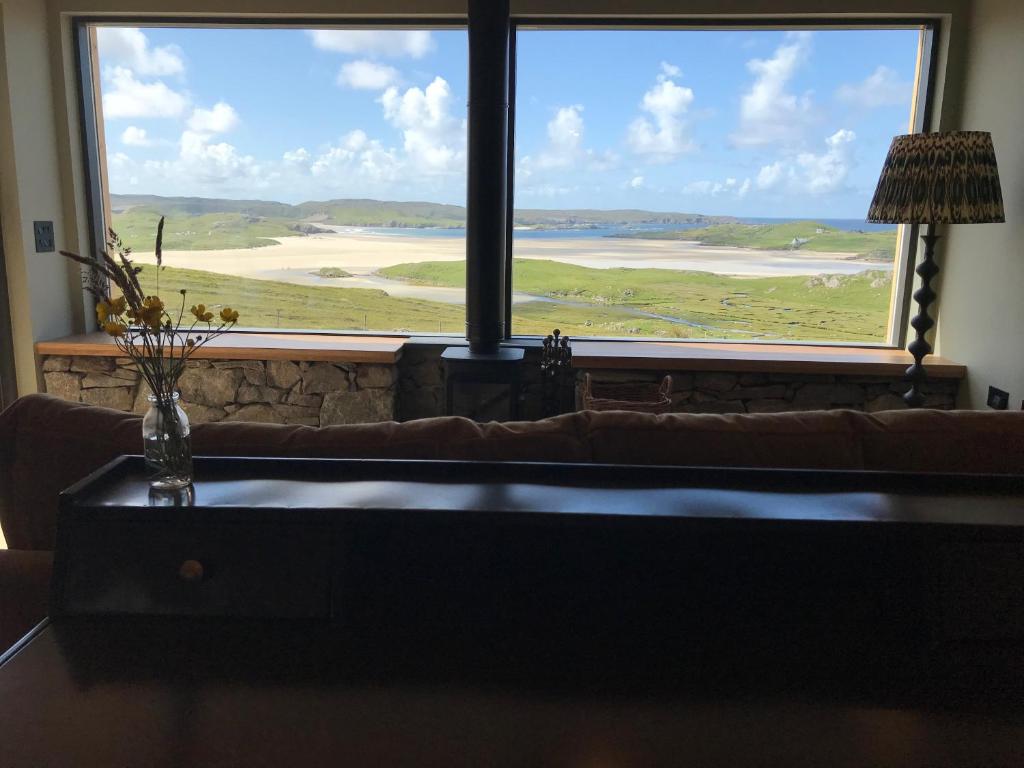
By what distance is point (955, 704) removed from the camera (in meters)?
0.82

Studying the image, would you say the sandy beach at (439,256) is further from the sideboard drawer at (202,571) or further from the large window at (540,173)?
the sideboard drawer at (202,571)

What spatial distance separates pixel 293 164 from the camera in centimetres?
418

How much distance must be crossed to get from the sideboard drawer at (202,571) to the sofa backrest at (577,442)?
1.03 feet

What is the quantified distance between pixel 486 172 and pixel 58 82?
2379 millimetres

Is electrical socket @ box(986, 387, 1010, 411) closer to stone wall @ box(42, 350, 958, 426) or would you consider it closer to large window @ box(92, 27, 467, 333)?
stone wall @ box(42, 350, 958, 426)

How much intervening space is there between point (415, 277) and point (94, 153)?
6.11ft

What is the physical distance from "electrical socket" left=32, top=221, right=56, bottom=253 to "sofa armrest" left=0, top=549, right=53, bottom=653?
10.2ft

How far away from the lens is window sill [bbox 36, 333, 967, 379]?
355cm

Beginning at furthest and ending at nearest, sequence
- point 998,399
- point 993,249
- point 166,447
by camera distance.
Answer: point 993,249 < point 998,399 < point 166,447

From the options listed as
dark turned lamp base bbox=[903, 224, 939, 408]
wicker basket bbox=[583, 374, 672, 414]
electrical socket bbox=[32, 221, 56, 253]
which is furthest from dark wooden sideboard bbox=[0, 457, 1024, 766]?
electrical socket bbox=[32, 221, 56, 253]

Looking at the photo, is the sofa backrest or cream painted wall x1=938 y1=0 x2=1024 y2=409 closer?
the sofa backrest

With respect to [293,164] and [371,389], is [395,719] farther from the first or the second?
[293,164]

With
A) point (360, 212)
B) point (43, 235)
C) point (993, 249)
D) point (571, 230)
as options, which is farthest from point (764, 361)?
point (43, 235)

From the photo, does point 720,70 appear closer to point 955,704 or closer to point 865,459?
point 865,459
